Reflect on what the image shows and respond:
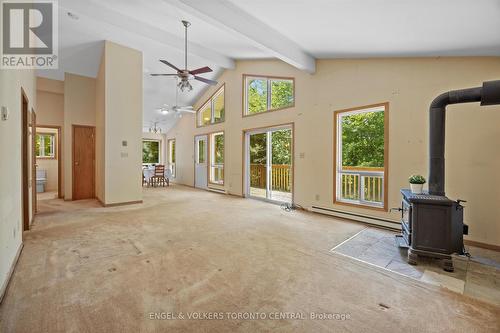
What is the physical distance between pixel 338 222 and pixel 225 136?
4488 millimetres

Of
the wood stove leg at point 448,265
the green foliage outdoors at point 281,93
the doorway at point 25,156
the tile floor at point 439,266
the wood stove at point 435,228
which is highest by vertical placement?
the green foliage outdoors at point 281,93

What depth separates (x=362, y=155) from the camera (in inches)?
176

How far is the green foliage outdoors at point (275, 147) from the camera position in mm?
6281

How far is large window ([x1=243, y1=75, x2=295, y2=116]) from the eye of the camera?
5.70 m

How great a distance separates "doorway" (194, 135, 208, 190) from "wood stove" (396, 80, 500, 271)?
679 cm

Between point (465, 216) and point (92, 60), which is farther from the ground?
point (92, 60)

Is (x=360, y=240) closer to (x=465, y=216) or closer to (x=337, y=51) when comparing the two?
(x=465, y=216)

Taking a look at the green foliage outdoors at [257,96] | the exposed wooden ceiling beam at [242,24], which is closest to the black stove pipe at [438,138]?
the exposed wooden ceiling beam at [242,24]

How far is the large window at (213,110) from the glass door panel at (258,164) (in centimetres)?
159

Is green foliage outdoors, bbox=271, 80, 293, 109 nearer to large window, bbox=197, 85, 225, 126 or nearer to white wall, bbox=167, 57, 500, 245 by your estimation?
white wall, bbox=167, 57, 500, 245

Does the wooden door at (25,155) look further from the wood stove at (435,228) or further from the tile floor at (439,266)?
the wood stove at (435,228)

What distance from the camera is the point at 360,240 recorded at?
332cm

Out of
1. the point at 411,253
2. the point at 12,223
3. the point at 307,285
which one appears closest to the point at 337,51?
the point at 411,253

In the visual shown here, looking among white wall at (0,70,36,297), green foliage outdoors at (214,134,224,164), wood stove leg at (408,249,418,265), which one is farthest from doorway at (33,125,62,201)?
wood stove leg at (408,249,418,265)
